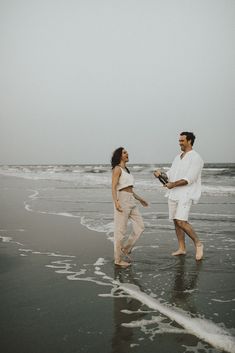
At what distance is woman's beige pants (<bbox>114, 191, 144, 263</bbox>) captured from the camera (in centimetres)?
529

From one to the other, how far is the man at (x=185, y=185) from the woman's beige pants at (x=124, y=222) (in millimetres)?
575

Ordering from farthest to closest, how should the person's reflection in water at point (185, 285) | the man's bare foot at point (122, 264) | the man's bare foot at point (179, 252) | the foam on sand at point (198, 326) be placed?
1. the man's bare foot at point (179, 252)
2. the man's bare foot at point (122, 264)
3. the person's reflection in water at point (185, 285)
4. the foam on sand at point (198, 326)

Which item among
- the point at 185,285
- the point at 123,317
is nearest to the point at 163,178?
the point at 185,285

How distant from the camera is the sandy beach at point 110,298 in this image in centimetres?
295

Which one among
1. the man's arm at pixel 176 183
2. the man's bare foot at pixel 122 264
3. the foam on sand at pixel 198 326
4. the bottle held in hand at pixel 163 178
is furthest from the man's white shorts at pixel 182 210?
the foam on sand at pixel 198 326

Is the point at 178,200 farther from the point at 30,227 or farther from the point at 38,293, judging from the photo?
the point at 30,227

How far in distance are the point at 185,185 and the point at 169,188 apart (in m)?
0.25

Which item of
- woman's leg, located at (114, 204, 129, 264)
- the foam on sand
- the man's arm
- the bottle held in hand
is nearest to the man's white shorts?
the man's arm

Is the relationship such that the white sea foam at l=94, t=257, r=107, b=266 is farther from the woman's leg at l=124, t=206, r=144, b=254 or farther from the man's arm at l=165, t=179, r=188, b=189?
the man's arm at l=165, t=179, r=188, b=189

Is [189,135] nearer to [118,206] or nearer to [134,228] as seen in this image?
[118,206]

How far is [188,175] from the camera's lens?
546 centimetres

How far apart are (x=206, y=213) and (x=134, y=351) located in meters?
8.20

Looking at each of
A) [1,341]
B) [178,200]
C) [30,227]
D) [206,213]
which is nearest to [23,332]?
[1,341]

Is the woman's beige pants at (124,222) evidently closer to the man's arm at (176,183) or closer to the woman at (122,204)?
the woman at (122,204)
